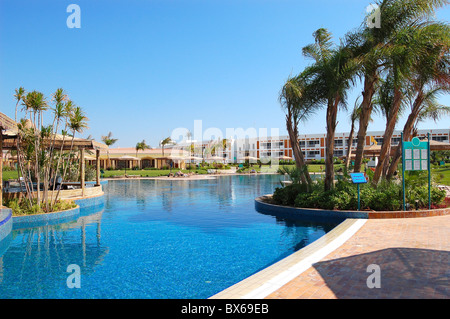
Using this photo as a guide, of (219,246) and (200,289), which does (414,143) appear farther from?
(200,289)

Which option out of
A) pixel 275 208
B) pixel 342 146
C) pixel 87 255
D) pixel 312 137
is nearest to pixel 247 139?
pixel 312 137

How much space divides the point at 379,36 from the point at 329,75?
199 centimetres

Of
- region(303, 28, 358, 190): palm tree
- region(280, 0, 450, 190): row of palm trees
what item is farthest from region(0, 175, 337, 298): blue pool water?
region(280, 0, 450, 190): row of palm trees

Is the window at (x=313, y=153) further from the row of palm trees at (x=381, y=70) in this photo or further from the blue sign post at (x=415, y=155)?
the blue sign post at (x=415, y=155)

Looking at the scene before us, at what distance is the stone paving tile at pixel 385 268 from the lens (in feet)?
12.6

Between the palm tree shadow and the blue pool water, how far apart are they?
1541 millimetres

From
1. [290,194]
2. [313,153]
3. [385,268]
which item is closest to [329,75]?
[290,194]

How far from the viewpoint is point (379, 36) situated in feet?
34.6

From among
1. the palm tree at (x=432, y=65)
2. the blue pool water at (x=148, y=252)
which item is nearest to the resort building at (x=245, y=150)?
the palm tree at (x=432, y=65)

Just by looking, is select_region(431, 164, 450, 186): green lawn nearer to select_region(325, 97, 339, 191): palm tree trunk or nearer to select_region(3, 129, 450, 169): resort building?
select_region(325, 97, 339, 191): palm tree trunk

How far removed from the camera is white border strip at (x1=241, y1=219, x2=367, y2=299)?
390 cm

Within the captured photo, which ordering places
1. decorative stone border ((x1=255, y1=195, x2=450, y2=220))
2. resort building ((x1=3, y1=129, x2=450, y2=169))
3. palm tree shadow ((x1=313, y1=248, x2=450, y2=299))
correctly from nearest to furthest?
palm tree shadow ((x1=313, y1=248, x2=450, y2=299))
decorative stone border ((x1=255, y1=195, x2=450, y2=220))
resort building ((x1=3, y1=129, x2=450, y2=169))

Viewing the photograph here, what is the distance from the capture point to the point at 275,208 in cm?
1129

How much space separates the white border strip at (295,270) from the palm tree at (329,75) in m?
4.70
